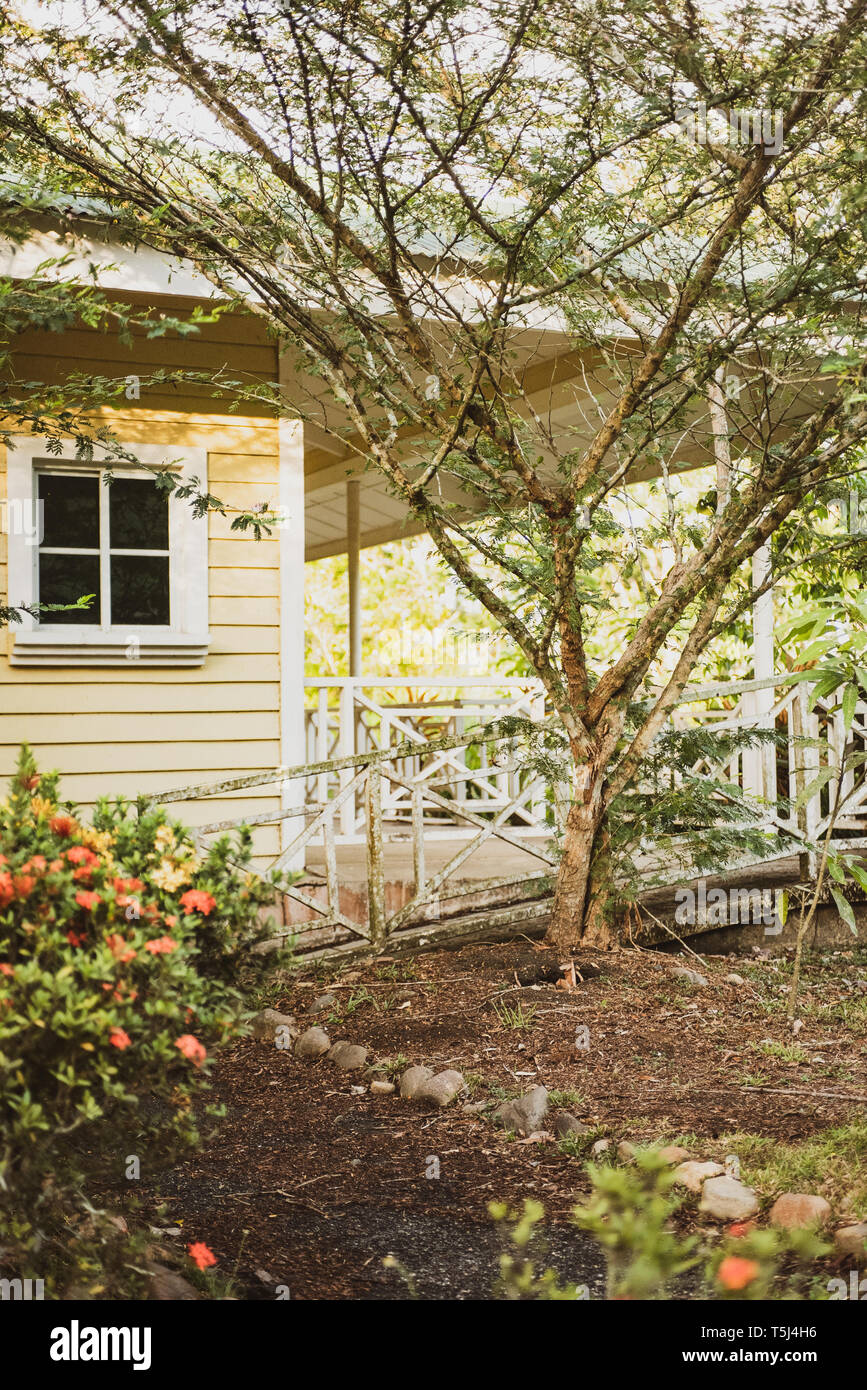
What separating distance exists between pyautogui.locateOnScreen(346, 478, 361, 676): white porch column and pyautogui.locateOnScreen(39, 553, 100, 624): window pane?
3780mm

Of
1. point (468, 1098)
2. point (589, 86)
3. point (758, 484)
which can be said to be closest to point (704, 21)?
point (589, 86)

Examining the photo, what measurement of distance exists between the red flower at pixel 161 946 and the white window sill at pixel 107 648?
13.7 feet

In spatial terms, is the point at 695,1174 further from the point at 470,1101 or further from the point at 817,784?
the point at 817,784

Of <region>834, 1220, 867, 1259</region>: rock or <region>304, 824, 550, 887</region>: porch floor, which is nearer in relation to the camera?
<region>834, 1220, 867, 1259</region>: rock

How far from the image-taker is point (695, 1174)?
10.0 feet

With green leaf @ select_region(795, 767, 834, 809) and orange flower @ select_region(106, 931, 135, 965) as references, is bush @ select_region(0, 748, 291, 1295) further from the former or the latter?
green leaf @ select_region(795, 767, 834, 809)

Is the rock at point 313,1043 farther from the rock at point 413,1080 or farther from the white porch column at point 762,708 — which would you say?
the white porch column at point 762,708

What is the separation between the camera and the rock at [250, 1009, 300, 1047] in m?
4.73

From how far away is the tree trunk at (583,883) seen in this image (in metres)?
5.11

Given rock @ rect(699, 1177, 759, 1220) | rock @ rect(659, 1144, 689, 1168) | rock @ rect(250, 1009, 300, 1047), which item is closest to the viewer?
rock @ rect(699, 1177, 759, 1220)

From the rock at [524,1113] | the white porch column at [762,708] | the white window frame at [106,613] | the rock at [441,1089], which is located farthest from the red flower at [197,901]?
the white porch column at [762,708]

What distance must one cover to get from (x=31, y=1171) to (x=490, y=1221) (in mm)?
1424

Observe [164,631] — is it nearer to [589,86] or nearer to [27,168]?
[27,168]

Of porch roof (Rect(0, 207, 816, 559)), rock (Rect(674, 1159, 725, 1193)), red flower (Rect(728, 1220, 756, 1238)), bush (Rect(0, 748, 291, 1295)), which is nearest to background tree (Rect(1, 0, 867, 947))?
porch roof (Rect(0, 207, 816, 559))
